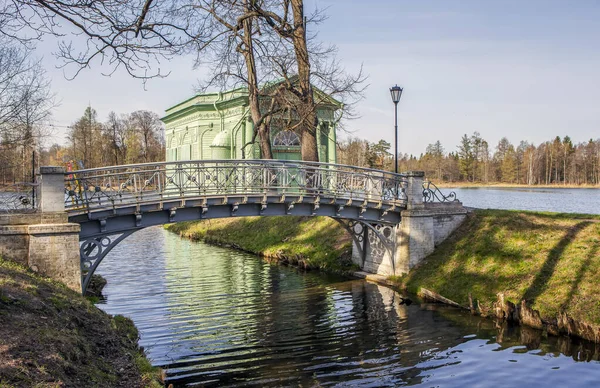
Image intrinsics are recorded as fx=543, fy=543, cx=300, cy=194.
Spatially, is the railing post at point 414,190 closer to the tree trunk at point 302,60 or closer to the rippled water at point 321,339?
the rippled water at point 321,339

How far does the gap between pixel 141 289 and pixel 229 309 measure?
4540 mm

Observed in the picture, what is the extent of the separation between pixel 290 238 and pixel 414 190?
9.28 meters

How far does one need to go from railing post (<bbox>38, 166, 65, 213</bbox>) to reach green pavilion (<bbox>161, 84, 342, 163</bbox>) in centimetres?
1640

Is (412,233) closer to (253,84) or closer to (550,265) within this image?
(550,265)

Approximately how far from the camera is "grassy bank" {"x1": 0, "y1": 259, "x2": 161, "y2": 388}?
746 centimetres

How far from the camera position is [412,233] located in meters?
21.5

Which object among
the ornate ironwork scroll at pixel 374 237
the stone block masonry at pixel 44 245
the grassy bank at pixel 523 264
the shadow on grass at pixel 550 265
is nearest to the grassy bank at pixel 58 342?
the stone block masonry at pixel 44 245

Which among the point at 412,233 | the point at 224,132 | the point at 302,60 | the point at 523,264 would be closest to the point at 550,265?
the point at 523,264

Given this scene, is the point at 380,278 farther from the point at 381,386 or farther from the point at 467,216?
the point at 381,386

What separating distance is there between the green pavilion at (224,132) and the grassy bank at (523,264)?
12.0 m

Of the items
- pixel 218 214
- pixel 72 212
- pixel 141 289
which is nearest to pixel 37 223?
pixel 72 212

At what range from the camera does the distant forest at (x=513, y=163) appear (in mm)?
86562

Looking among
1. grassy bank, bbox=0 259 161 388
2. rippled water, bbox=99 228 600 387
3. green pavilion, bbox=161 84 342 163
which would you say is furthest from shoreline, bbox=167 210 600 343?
grassy bank, bbox=0 259 161 388

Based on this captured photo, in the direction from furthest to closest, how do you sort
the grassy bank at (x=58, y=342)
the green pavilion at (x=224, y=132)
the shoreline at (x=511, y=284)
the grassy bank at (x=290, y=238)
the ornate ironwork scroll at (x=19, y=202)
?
the green pavilion at (x=224, y=132), the grassy bank at (x=290, y=238), the shoreline at (x=511, y=284), the ornate ironwork scroll at (x=19, y=202), the grassy bank at (x=58, y=342)
